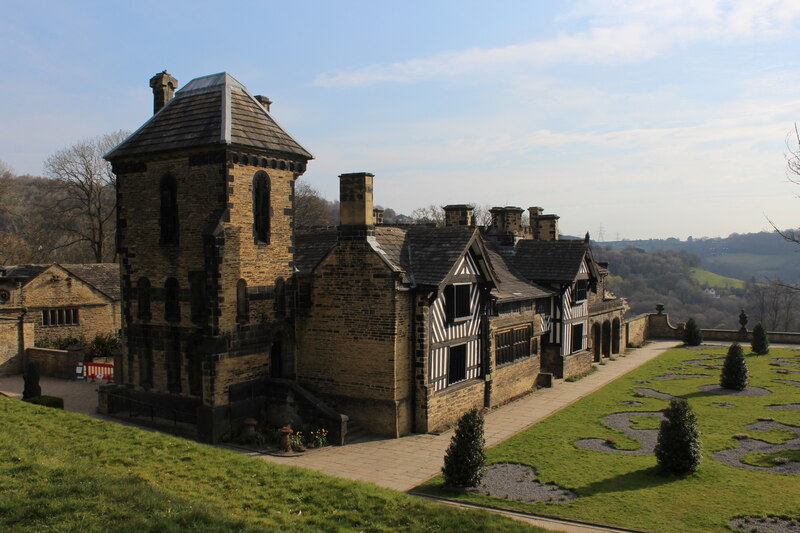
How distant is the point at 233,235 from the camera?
1914 cm

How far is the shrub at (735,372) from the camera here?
86.5 feet

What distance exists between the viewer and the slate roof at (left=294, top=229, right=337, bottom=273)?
22562 millimetres

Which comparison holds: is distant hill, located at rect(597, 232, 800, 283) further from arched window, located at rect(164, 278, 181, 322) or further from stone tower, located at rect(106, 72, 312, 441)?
arched window, located at rect(164, 278, 181, 322)

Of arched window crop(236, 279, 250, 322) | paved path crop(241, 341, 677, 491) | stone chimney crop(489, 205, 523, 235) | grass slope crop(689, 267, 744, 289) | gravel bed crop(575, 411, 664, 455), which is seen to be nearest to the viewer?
paved path crop(241, 341, 677, 491)

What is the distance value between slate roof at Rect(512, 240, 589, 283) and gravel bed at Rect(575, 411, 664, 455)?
892cm

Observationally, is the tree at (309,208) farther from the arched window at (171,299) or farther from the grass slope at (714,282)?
the grass slope at (714,282)

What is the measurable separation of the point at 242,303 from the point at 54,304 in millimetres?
20017

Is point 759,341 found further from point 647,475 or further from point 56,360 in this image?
point 56,360

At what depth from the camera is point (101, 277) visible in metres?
37.2

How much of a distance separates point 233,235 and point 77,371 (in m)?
15.7

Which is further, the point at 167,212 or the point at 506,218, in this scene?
the point at 506,218

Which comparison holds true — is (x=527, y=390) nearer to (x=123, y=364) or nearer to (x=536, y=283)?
(x=536, y=283)

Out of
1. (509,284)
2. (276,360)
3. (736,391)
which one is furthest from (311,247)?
(736,391)

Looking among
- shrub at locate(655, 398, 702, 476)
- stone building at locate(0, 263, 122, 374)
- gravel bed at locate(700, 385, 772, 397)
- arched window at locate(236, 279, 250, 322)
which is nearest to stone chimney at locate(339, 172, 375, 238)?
arched window at locate(236, 279, 250, 322)
